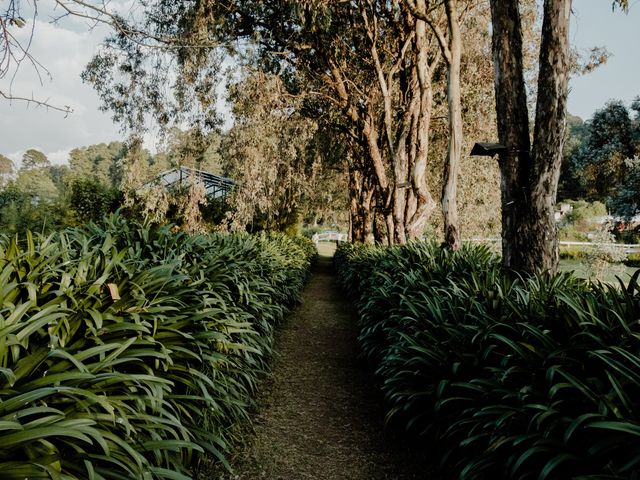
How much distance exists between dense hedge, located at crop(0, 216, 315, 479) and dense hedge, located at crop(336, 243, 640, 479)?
4.70 ft

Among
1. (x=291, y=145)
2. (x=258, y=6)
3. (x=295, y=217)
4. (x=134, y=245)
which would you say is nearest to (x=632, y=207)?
(x=295, y=217)

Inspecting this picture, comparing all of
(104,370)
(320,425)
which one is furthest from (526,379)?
(104,370)

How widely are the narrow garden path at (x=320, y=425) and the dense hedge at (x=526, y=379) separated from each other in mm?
332

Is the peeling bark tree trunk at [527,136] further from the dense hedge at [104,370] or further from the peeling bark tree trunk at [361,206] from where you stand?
the peeling bark tree trunk at [361,206]

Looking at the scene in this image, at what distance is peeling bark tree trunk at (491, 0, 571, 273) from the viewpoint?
367cm

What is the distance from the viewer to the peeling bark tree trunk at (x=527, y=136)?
12.0ft

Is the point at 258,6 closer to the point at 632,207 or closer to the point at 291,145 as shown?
the point at 291,145

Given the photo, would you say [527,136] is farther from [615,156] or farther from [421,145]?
[615,156]

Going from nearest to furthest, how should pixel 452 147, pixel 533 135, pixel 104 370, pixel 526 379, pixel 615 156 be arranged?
pixel 104 370 < pixel 526 379 < pixel 533 135 < pixel 452 147 < pixel 615 156

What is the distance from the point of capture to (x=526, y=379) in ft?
7.48

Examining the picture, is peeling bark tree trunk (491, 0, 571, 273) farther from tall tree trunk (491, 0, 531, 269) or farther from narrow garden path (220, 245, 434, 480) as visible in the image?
narrow garden path (220, 245, 434, 480)

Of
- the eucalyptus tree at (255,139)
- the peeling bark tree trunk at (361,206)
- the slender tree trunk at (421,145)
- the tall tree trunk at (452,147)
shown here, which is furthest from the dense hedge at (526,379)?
the peeling bark tree trunk at (361,206)

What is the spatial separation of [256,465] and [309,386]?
1728mm

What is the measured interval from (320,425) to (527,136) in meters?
3.48
